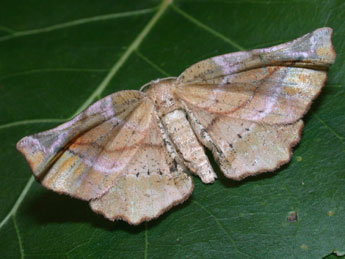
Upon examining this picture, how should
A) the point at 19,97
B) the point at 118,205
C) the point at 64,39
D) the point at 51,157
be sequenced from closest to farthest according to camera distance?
the point at 51,157, the point at 118,205, the point at 19,97, the point at 64,39

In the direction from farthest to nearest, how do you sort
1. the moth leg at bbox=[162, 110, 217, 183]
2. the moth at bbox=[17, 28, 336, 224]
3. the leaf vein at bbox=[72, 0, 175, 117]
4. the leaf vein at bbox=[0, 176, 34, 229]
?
the leaf vein at bbox=[72, 0, 175, 117] → the leaf vein at bbox=[0, 176, 34, 229] → the moth leg at bbox=[162, 110, 217, 183] → the moth at bbox=[17, 28, 336, 224]

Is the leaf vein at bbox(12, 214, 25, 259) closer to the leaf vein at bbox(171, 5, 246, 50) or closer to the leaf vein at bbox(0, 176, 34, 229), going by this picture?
the leaf vein at bbox(0, 176, 34, 229)

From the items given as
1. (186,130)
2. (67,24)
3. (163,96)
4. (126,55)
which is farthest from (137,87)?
(67,24)

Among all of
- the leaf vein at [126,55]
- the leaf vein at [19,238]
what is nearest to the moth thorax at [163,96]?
the leaf vein at [126,55]

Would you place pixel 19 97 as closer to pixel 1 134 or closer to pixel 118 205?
pixel 1 134

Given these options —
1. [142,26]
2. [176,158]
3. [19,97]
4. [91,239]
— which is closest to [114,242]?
[91,239]

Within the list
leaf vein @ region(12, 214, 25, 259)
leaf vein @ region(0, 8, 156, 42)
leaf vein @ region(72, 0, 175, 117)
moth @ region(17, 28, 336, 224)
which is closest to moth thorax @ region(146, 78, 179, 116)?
moth @ region(17, 28, 336, 224)

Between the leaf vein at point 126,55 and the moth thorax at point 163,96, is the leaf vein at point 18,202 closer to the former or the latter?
the leaf vein at point 126,55
